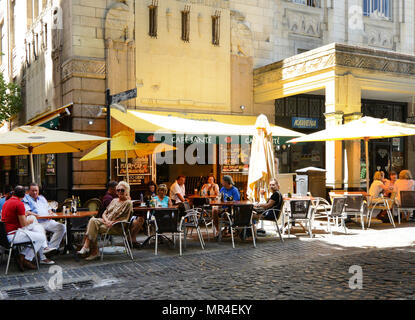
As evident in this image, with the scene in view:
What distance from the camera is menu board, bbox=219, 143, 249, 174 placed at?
15859mm

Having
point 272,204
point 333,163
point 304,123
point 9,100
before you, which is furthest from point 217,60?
point 9,100

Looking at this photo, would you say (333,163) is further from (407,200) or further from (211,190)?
(211,190)

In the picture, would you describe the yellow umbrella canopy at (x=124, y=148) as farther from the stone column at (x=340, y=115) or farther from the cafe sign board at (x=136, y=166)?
the stone column at (x=340, y=115)

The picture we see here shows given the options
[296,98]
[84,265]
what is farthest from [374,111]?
[84,265]

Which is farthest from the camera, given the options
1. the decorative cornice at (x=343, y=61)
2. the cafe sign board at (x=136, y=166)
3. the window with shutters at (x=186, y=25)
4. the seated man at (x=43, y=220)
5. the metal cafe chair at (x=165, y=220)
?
the window with shutters at (x=186, y=25)

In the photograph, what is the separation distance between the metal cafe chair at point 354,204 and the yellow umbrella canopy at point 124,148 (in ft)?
16.9

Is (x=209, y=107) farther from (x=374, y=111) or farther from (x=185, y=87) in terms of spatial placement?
(x=374, y=111)

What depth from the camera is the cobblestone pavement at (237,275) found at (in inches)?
214

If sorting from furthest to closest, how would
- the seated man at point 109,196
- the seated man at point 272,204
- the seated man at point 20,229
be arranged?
1. the seated man at point 272,204
2. the seated man at point 109,196
3. the seated man at point 20,229

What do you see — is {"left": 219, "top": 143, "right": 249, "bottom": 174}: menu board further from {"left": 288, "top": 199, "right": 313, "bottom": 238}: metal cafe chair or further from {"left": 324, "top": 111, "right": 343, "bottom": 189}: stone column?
{"left": 288, "top": 199, "right": 313, "bottom": 238}: metal cafe chair

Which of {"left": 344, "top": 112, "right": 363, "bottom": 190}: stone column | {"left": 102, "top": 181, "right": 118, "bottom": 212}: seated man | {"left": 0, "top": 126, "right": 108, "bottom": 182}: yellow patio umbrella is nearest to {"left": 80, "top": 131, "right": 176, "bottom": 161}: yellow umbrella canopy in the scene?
{"left": 0, "top": 126, "right": 108, "bottom": 182}: yellow patio umbrella

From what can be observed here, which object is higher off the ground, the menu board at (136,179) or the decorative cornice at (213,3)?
the decorative cornice at (213,3)

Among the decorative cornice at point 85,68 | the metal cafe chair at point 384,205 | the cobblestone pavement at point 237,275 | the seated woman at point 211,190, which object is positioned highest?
the decorative cornice at point 85,68

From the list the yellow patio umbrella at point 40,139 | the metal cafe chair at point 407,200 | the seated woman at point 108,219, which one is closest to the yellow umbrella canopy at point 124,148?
the yellow patio umbrella at point 40,139
